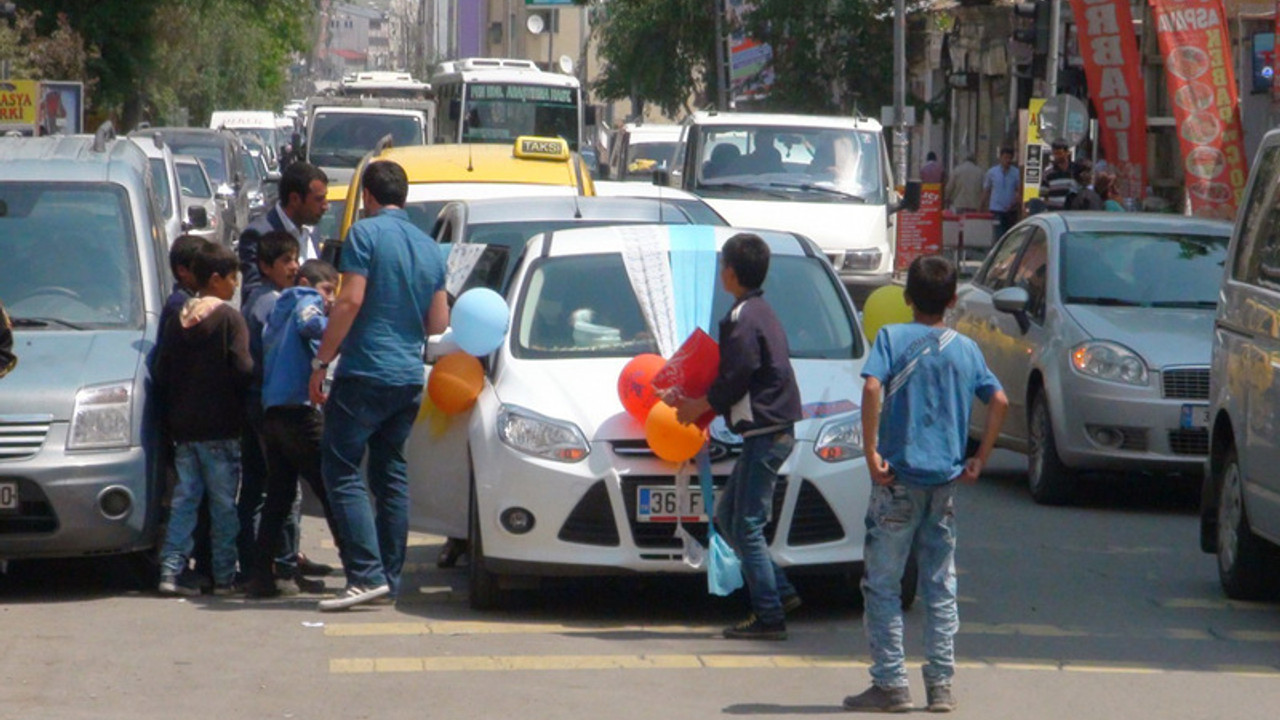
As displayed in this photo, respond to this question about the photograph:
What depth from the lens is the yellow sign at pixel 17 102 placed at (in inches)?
1114

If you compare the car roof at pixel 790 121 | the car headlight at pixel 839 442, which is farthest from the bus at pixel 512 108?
the car headlight at pixel 839 442

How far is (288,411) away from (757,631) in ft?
7.33

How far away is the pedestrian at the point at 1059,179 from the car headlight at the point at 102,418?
14.8 m

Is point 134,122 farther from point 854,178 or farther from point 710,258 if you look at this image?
point 710,258

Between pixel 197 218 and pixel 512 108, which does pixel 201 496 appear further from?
pixel 512 108

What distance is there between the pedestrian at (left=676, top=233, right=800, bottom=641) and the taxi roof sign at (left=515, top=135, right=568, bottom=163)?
685 centimetres

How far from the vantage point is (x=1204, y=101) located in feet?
70.3

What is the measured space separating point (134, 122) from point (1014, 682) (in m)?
45.9

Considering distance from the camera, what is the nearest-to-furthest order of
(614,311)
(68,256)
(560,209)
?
(614,311) < (68,256) < (560,209)

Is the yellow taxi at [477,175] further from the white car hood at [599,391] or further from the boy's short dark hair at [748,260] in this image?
the boy's short dark hair at [748,260]

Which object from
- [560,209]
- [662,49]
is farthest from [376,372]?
[662,49]

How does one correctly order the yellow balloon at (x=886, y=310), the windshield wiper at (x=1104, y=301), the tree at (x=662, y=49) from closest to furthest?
the yellow balloon at (x=886, y=310) → the windshield wiper at (x=1104, y=301) → the tree at (x=662, y=49)

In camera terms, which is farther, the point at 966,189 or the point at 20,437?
the point at 966,189

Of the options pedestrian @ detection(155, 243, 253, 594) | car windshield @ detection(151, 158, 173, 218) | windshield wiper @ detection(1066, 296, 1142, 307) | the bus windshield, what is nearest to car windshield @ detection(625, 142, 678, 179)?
the bus windshield
